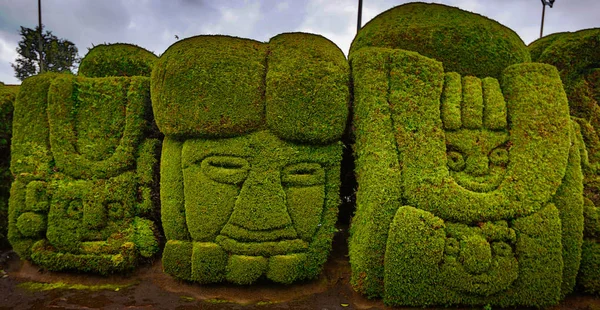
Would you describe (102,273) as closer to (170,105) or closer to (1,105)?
(170,105)

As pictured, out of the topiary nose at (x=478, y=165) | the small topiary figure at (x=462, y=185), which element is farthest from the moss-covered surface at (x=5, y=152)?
the topiary nose at (x=478, y=165)

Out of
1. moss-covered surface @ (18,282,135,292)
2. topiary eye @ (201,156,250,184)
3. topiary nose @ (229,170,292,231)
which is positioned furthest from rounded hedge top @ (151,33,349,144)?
moss-covered surface @ (18,282,135,292)

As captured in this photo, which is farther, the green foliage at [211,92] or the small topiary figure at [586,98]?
the green foliage at [211,92]

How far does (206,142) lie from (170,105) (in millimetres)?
754

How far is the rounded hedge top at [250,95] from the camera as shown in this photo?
5.14 meters

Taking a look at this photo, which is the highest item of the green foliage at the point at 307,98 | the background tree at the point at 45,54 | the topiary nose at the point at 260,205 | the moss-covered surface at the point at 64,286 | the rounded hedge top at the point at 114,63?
the background tree at the point at 45,54

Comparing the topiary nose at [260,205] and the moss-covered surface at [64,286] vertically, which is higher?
the topiary nose at [260,205]

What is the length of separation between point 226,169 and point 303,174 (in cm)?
116

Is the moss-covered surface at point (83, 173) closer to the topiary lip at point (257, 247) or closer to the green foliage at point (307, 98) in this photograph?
the topiary lip at point (257, 247)

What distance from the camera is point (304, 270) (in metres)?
5.40

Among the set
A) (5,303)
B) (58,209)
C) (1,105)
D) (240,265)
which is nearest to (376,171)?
(240,265)

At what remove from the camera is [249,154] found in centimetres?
523

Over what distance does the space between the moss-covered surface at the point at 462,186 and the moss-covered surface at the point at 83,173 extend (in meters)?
3.63

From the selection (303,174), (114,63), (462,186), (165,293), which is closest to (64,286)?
(165,293)
